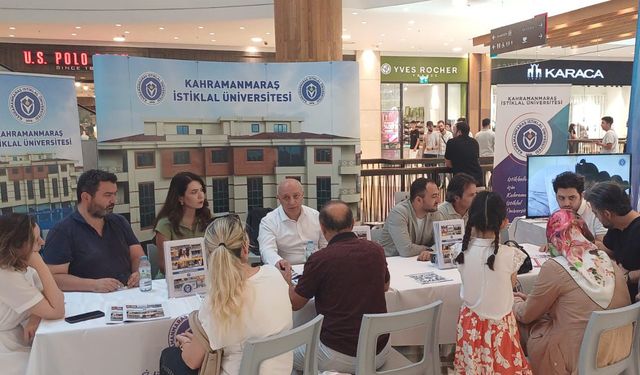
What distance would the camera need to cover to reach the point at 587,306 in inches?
92.7

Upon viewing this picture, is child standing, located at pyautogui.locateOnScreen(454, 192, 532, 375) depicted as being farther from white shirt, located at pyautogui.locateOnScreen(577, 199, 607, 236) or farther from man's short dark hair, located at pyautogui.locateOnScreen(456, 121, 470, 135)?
man's short dark hair, located at pyautogui.locateOnScreen(456, 121, 470, 135)

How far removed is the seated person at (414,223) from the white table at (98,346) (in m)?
1.66

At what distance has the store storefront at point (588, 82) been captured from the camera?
15.2 m

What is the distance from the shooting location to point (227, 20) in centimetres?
946

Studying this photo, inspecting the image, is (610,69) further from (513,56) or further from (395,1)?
(395,1)

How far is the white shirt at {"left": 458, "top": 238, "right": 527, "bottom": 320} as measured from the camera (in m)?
2.44

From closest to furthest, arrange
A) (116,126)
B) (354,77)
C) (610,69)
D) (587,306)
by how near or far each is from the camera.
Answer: (587,306), (116,126), (354,77), (610,69)

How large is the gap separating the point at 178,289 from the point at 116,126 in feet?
8.24

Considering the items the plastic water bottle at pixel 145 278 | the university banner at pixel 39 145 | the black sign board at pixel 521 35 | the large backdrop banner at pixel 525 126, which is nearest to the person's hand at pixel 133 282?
the plastic water bottle at pixel 145 278

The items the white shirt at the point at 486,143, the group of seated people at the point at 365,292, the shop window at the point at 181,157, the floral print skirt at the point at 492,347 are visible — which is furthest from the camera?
the white shirt at the point at 486,143

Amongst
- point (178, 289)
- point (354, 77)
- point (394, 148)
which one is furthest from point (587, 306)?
point (394, 148)

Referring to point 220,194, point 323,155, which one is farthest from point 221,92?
point 323,155

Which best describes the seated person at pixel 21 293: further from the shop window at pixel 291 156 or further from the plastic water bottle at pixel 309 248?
the shop window at pixel 291 156

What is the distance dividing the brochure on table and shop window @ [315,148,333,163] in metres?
2.71
